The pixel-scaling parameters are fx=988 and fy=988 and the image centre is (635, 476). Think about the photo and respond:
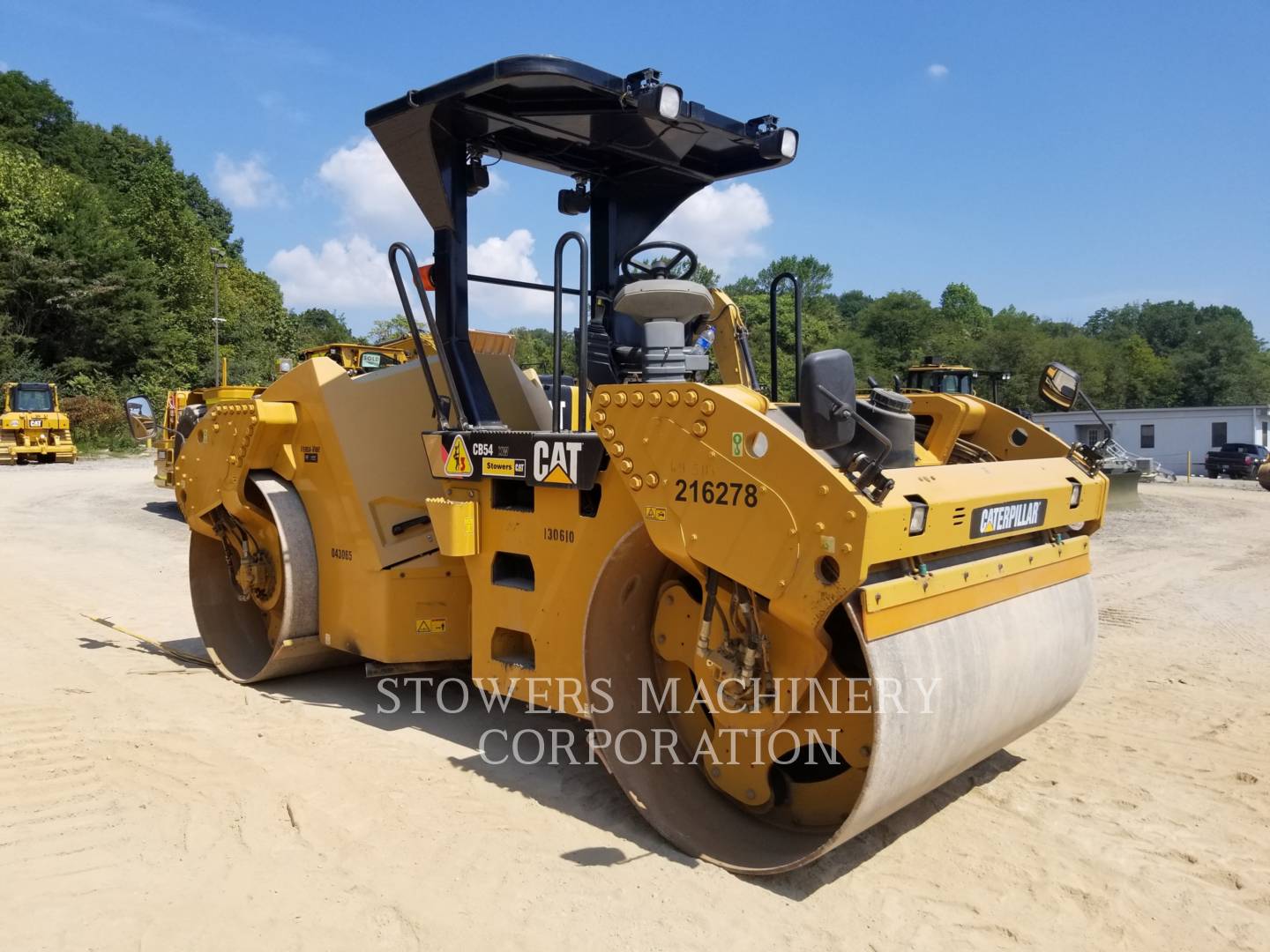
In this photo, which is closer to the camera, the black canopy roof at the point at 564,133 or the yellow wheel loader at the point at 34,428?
the black canopy roof at the point at 564,133

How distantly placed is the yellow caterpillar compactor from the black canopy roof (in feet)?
0.05

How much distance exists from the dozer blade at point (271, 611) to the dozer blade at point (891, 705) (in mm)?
2173

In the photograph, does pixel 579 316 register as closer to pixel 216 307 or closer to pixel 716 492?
pixel 716 492

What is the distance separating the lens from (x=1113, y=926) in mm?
3092

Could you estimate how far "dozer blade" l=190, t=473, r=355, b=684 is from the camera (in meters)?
5.19

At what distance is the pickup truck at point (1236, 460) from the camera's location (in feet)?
104

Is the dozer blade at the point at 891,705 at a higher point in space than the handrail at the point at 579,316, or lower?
lower

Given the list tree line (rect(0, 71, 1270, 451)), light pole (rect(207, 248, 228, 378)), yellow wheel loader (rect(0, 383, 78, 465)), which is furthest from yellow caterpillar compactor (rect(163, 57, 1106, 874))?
light pole (rect(207, 248, 228, 378))

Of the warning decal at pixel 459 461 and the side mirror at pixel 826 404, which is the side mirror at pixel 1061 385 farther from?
the warning decal at pixel 459 461

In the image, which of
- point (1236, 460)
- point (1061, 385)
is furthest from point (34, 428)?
point (1236, 460)

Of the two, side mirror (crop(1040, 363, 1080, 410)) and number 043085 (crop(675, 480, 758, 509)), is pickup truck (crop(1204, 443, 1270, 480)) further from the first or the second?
number 043085 (crop(675, 480, 758, 509))

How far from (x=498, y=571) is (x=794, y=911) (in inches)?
74.6

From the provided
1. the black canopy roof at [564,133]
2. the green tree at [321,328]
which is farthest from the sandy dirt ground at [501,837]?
the green tree at [321,328]

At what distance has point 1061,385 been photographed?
452cm
